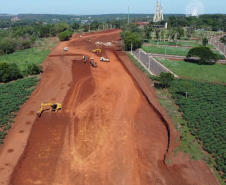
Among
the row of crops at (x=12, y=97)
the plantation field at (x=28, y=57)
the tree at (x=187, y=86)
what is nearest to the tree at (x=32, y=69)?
the row of crops at (x=12, y=97)

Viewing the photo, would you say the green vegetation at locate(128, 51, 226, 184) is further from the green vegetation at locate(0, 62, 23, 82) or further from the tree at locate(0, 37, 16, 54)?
the tree at locate(0, 37, 16, 54)

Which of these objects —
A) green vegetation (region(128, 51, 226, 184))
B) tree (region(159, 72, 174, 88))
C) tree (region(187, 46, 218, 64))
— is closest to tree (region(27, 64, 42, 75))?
green vegetation (region(128, 51, 226, 184))

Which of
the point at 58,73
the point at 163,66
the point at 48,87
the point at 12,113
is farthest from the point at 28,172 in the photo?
the point at 163,66

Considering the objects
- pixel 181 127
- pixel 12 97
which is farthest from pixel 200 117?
pixel 12 97

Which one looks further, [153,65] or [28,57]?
[28,57]

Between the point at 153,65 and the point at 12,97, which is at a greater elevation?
the point at 153,65

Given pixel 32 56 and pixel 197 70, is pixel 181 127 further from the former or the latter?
pixel 32 56

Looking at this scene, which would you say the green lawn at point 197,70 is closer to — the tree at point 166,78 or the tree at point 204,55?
the tree at point 204,55
